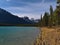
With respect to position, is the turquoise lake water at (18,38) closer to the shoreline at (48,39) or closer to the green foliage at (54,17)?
the shoreline at (48,39)

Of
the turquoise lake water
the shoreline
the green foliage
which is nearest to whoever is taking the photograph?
the shoreline

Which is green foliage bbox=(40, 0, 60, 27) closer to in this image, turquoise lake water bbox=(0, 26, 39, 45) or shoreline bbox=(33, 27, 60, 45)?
shoreline bbox=(33, 27, 60, 45)

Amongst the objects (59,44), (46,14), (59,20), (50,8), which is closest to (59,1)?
(59,44)

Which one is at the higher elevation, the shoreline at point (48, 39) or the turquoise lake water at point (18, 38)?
the shoreline at point (48, 39)

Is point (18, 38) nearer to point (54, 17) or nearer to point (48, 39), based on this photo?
point (54, 17)

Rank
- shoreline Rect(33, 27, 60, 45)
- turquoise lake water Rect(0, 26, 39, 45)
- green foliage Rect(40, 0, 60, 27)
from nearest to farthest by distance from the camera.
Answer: shoreline Rect(33, 27, 60, 45) < green foliage Rect(40, 0, 60, 27) < turquoise lake water Rect(0, 26, 39, 45)

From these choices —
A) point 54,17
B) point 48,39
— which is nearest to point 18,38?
point 54,17

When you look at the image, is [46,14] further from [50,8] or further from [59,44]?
[59,44]

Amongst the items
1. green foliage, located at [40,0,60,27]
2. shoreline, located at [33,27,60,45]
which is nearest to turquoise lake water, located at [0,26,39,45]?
shoreline, located at [33,27,60,45]

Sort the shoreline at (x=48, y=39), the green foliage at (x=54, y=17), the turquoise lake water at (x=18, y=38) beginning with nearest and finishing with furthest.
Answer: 1. the shoreline at (x=48, y=39)
2. the green foliage at (x=54, y=17)
3. the turquoise lake water at (x=18, y=38)

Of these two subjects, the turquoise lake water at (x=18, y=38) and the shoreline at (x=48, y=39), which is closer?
the shoreline at (x=48, y=39)

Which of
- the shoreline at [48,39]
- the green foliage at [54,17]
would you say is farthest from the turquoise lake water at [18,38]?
the green foliage at [54,17]

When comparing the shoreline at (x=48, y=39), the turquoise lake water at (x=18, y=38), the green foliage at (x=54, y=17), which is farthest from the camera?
the turquoise lake water at (x=18, y=38)

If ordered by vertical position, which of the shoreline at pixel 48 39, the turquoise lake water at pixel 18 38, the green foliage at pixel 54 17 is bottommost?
the turquoise lake water at pixel 18 38
